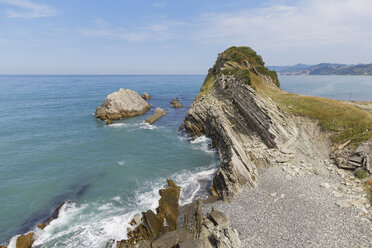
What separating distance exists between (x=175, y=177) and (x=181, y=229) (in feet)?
41.1

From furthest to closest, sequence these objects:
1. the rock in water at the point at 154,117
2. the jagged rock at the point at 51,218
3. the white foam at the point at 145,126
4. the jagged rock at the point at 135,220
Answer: the rock in water at the point at 154,117 → the white foam at the point at 145,126 → the jagged rock at the point at 51,218 → the jagged rock at the point at 135,220

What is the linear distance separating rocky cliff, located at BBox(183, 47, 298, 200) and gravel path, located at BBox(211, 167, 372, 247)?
104 inches

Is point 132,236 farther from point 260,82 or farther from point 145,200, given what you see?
point 260,82

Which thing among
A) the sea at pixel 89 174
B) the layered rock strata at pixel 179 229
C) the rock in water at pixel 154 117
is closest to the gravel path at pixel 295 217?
the layered rock strata at pixel 179 229

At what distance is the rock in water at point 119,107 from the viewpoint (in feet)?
220

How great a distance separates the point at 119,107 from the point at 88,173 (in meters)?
39.3

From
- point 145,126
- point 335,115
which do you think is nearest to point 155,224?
point 335,115

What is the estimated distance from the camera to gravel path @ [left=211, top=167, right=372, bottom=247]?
656 inches

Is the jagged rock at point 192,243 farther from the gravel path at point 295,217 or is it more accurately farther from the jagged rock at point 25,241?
the jagged rock at point 25,241

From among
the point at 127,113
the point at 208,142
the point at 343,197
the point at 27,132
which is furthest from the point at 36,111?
the point at 343,197

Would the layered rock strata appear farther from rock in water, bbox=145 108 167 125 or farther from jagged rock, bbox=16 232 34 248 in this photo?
rock in water, bbox=145 108 167 125

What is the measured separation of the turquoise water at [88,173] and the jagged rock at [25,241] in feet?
2.79

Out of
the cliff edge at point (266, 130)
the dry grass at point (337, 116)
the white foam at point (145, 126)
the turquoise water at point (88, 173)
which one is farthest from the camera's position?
the white foam at point (145, 126)

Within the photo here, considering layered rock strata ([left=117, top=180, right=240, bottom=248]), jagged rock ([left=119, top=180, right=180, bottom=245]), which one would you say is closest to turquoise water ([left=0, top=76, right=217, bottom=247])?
jagged rock ([left=119, top=180, right=180, bottom=245])
